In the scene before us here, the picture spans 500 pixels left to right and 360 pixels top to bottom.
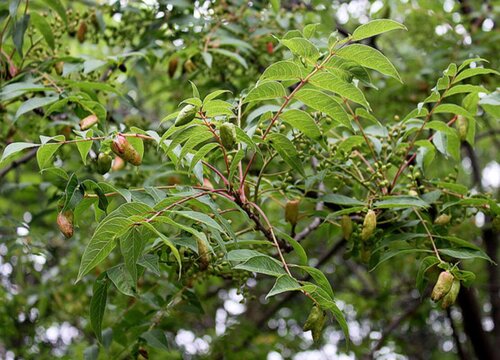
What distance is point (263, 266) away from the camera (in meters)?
1.45

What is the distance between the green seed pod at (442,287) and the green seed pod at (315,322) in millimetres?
270

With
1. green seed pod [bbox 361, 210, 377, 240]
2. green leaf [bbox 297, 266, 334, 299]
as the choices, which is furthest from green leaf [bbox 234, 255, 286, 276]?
green seed pod [bbox 361, 210, 377, 240]

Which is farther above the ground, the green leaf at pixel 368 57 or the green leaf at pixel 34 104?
the green leaf at pixel 368 57

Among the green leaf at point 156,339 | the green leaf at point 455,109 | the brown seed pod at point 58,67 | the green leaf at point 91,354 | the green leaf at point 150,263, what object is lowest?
the green leaf at point 91,354

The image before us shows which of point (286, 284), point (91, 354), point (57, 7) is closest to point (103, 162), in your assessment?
point (286, 284)

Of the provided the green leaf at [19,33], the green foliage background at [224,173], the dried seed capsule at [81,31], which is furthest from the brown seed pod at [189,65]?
the green leaf at [19,33]

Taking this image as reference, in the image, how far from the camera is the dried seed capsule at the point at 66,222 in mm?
1558

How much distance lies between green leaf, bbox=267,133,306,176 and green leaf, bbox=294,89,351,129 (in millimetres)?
116

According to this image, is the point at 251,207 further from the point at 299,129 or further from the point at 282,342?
the point at 282,342

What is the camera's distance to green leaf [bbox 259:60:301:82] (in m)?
1.49

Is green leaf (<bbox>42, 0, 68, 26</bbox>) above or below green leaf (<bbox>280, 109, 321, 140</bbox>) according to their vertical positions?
below

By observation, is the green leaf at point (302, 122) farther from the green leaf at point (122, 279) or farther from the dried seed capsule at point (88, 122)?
the dried seed capsule at point (88, 122)

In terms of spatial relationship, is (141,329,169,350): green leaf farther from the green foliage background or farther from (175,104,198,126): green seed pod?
(175,104,198,126): green seed pod

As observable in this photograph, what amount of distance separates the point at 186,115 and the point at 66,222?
1.31 feet
